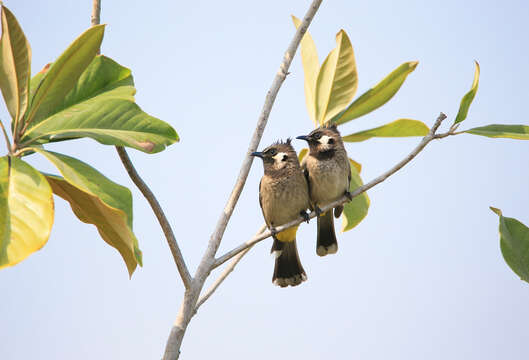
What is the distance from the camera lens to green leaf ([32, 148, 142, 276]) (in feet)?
6.41

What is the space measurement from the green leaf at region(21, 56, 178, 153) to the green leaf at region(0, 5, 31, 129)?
11cm

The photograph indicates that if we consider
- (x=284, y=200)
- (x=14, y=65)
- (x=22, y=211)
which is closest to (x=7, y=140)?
(x=14, y=65)

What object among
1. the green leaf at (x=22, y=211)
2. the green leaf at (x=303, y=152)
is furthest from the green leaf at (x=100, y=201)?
the green leaf at (x=303, y=152)

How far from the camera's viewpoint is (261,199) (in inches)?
160

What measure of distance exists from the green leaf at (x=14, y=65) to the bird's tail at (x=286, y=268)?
227 cm

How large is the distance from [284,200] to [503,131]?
160 cm

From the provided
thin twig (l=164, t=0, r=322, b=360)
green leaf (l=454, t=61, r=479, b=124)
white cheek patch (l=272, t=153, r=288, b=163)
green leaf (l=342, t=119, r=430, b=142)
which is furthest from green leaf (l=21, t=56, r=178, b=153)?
white cheek patch (l=272, t=153, r=288, b=163)

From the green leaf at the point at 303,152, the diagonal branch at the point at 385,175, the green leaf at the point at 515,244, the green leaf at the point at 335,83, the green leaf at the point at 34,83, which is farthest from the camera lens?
the green leaf at the point at 303,152

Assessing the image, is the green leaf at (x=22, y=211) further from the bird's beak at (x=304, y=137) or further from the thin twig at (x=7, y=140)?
the bird's beak at (x=304, y=137)

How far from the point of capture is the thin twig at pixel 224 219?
93.3 inches

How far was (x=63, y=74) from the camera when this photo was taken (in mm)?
2184

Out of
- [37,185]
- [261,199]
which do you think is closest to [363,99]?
[261,199]

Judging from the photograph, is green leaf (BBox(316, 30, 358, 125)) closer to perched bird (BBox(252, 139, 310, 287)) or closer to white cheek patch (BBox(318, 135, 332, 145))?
white cheek patch (BBox(318, 135, 332, 145))

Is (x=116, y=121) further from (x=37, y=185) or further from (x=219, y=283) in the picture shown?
(x=219, y=283)
